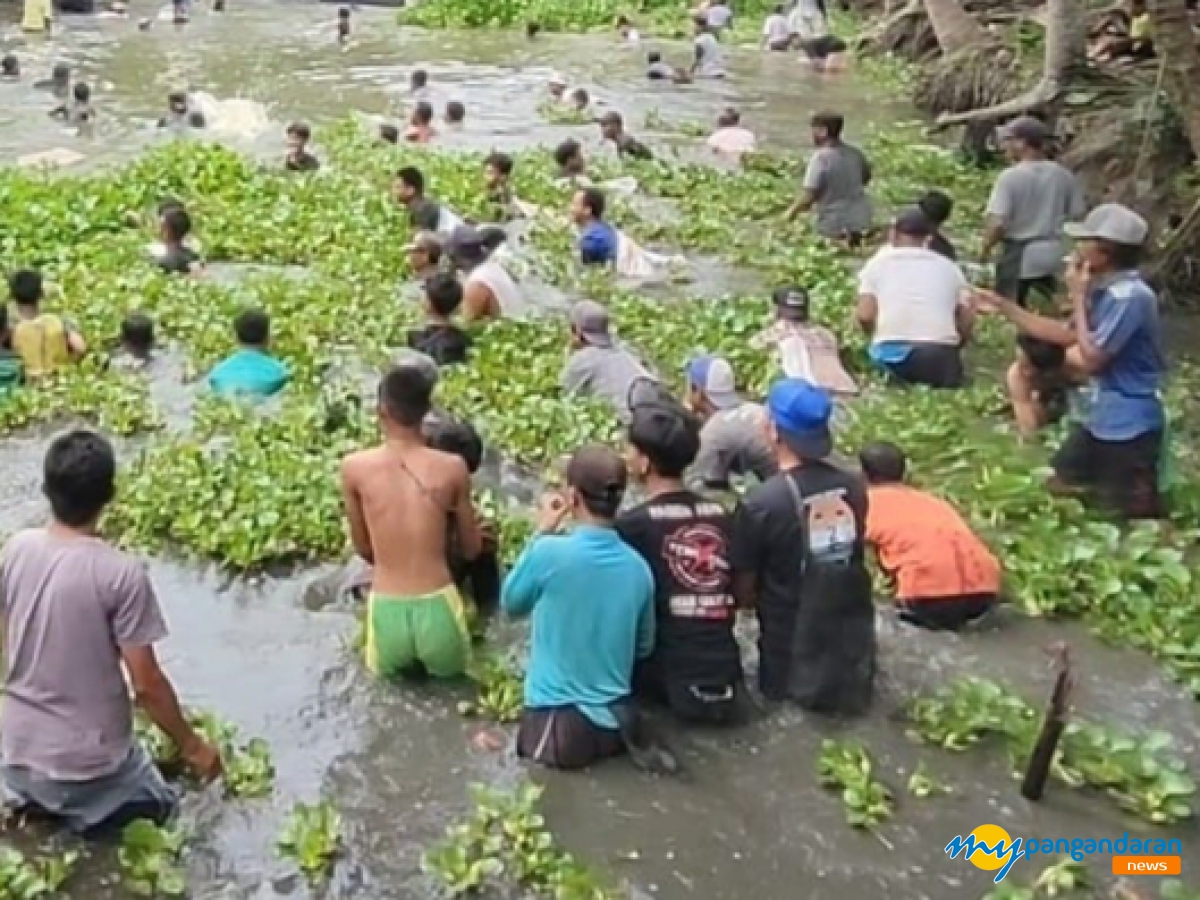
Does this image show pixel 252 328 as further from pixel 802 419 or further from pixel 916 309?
pixel 802 419

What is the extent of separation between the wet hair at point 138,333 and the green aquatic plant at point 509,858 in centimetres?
675

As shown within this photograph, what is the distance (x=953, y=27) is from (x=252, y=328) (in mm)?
15045

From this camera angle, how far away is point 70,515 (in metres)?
5.82

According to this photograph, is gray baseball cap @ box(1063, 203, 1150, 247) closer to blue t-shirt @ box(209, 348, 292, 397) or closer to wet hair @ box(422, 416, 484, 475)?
wet hair @ box(422, 416, 484, 475)

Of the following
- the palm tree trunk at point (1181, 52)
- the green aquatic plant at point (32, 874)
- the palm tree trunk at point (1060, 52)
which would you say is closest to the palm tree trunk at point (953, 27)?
the palm tree trunk at point (1060, 52)

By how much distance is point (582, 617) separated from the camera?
6652 mm

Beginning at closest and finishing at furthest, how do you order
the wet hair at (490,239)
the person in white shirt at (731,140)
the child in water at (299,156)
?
the wet hair at (490,239) → the child in water at (299,156) → the person in white shirt at (731,140)

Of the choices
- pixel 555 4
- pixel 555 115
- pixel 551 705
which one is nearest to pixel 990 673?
pixel 551 705

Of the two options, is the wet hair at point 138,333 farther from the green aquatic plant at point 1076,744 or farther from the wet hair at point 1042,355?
the green aquatic plant at point 1076,744

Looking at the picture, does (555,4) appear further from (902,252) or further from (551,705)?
(551,705)

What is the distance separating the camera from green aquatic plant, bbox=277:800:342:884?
238 inches

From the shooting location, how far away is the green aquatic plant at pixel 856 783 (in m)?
6.48

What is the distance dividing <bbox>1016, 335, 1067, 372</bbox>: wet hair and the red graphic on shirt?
4042mm

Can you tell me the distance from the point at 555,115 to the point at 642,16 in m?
13.7
